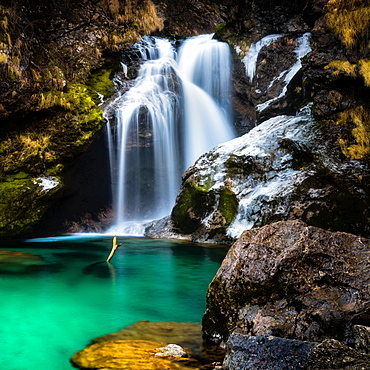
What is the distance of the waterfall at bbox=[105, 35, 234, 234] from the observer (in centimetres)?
1489

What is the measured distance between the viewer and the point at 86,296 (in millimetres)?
5102

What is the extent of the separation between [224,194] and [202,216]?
1.06 meters

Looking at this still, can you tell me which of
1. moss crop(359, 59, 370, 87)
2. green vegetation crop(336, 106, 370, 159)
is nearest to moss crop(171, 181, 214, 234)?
green vegetation crop(336, 106, 370, 159)

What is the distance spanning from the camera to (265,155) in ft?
32.9

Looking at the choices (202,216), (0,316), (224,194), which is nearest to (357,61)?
(224,194)

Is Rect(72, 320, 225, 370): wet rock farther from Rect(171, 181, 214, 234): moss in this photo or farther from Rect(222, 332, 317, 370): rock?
Rect(171, 181, 214, 234): moss

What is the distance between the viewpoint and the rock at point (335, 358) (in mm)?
1852

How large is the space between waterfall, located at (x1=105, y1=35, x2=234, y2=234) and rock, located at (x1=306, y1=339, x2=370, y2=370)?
12.3 meters

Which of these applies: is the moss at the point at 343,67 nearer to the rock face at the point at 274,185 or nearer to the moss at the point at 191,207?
the rock face at the point at 274,185

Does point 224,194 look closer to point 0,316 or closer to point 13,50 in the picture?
point 0,316

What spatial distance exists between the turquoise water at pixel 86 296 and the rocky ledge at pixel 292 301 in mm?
1373

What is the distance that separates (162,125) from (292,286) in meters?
13.3

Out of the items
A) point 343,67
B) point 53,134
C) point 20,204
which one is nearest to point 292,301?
point 343,67

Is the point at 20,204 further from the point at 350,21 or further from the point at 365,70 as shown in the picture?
the point at 350,21
